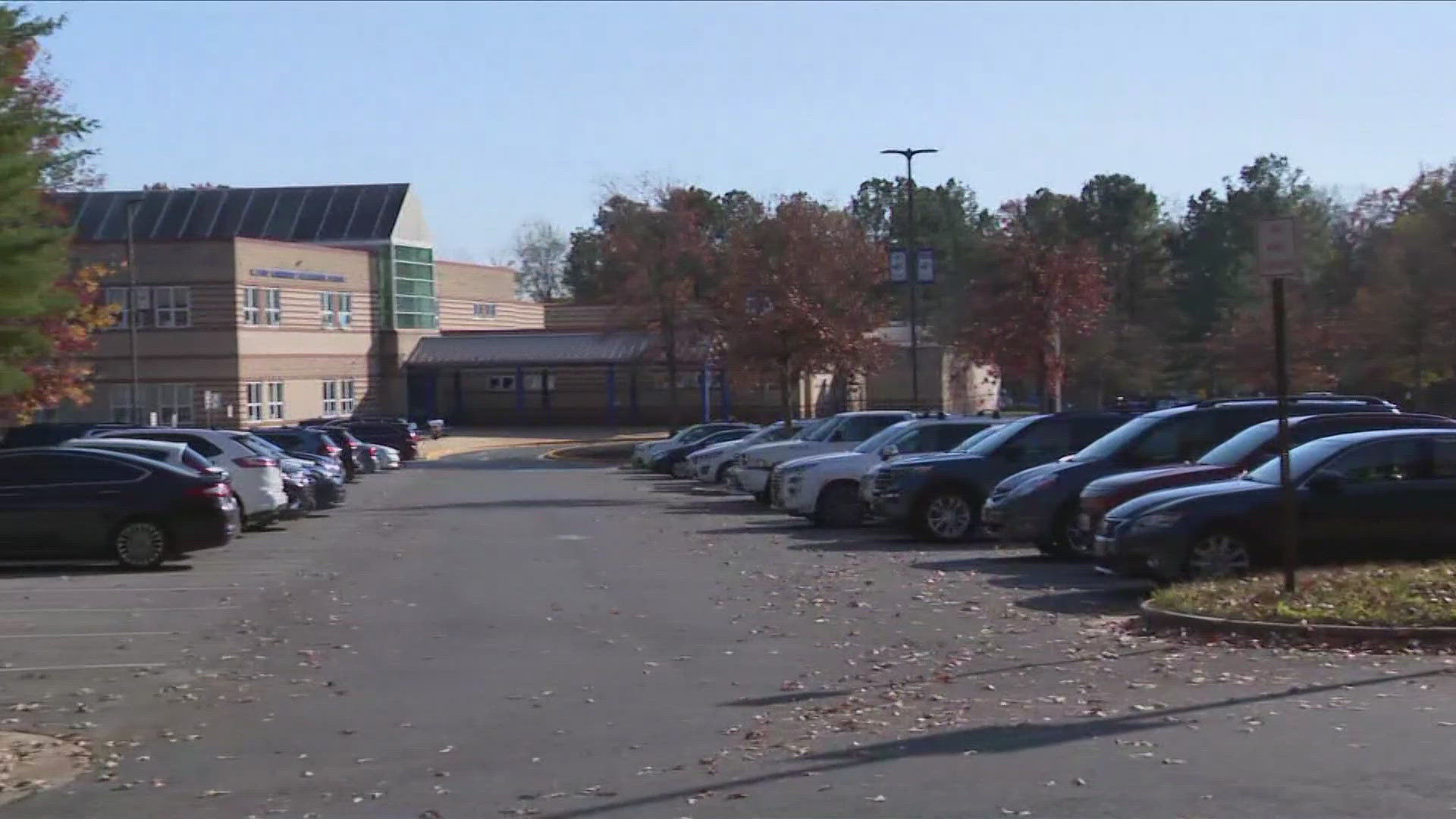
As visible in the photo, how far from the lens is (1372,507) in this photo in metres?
17.2

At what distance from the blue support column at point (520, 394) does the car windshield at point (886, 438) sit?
59886 millimetres

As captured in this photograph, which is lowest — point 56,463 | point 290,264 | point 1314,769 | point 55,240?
point 1314,769

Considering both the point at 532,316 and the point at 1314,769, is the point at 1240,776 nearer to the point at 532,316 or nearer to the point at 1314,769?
the point at 1314,769

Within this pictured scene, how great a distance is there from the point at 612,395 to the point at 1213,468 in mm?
68139

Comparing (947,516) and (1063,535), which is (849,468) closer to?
(947,516)

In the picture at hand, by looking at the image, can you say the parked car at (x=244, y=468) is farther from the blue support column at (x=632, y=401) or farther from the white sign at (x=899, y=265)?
the blue support column at (x=632, y=401)

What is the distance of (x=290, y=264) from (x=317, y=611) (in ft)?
208

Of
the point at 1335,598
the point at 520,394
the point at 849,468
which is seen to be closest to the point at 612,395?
the point at 520,394

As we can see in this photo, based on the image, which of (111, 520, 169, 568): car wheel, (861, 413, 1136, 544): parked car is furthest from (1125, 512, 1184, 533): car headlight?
(111, 520, 169, 568): car wheel

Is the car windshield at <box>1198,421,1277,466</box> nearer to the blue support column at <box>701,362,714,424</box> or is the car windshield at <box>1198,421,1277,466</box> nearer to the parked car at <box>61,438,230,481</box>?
the parked car at <box>61,438,230,481</box>

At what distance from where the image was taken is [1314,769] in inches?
360

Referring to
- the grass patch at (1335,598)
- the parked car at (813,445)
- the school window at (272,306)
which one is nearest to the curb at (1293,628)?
the grass patch at (1335,598)

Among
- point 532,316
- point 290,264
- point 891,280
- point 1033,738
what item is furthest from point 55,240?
point 532,316

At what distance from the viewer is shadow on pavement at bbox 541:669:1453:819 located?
9.12 metres
